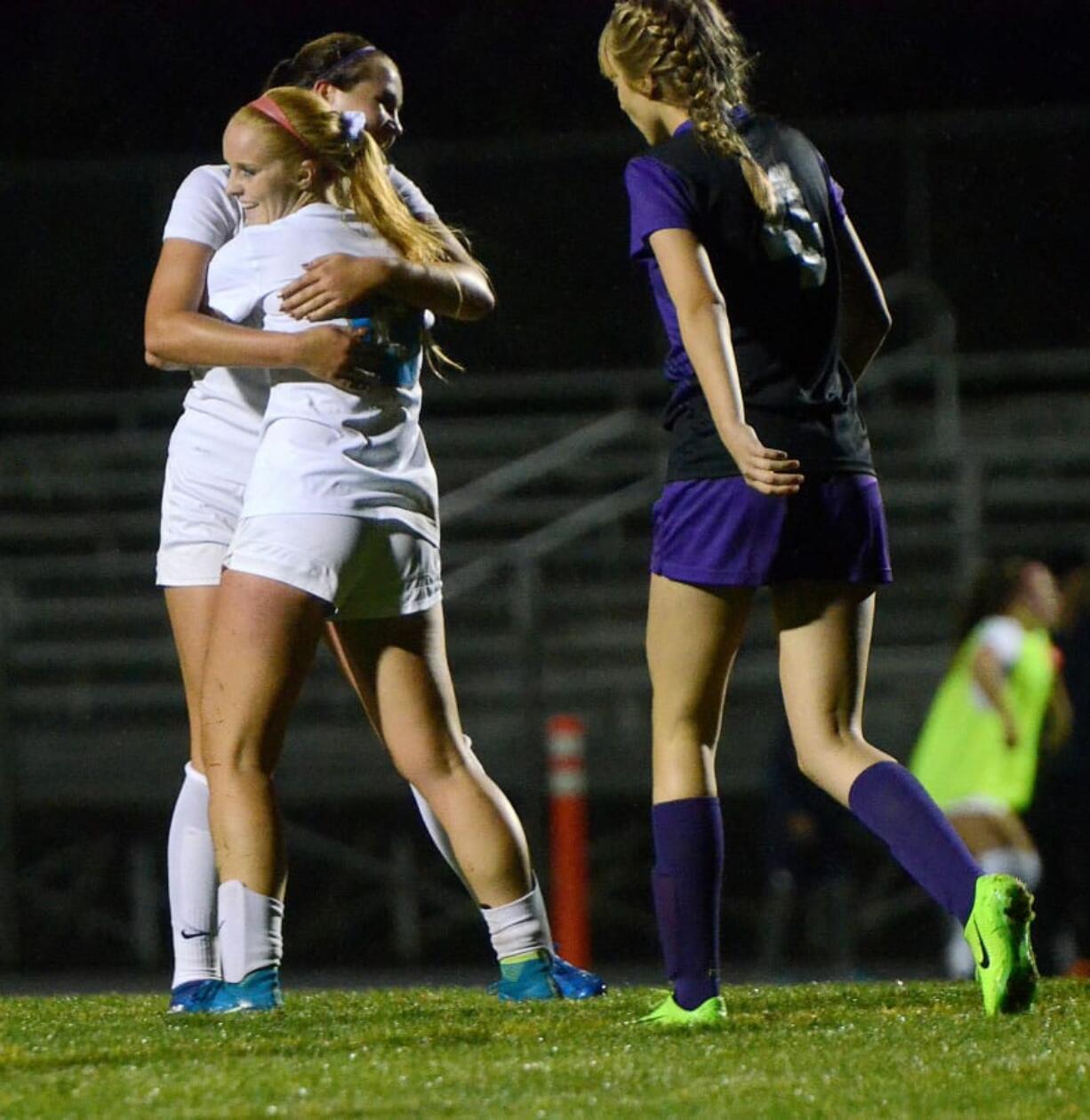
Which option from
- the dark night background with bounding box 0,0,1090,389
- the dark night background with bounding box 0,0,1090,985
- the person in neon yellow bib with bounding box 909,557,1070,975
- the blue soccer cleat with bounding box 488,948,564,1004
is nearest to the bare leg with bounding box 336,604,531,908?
the blue soccer cleat with bounding box 488,948,564,1004

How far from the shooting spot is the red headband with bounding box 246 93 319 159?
370 cm

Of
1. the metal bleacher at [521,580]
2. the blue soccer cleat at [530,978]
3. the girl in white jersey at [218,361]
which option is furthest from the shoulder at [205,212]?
the metal bleacher at [521,580]

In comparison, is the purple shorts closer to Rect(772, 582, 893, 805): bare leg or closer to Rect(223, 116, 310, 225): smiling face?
Rect(772, 582, 893, 805): bare leg

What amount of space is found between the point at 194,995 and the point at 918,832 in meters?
1.29

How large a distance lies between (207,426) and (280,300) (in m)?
0.34

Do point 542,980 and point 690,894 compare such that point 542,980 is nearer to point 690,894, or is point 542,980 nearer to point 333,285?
point 690,894

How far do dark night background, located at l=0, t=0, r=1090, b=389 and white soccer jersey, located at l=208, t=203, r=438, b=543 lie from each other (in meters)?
9.88

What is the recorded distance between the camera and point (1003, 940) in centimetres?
321

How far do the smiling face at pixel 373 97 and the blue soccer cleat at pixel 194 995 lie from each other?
142cm

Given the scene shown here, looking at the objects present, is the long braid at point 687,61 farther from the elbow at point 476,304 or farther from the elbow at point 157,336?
the elbow at point 157,336

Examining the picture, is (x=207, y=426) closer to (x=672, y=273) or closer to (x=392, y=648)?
(x=392, y=648)

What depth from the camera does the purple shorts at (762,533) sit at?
332 cm

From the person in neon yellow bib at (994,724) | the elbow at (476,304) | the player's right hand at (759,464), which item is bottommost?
the person in neon yellow bib at (994,724)

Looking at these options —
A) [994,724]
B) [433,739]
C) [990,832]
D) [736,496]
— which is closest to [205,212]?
[433,739]
